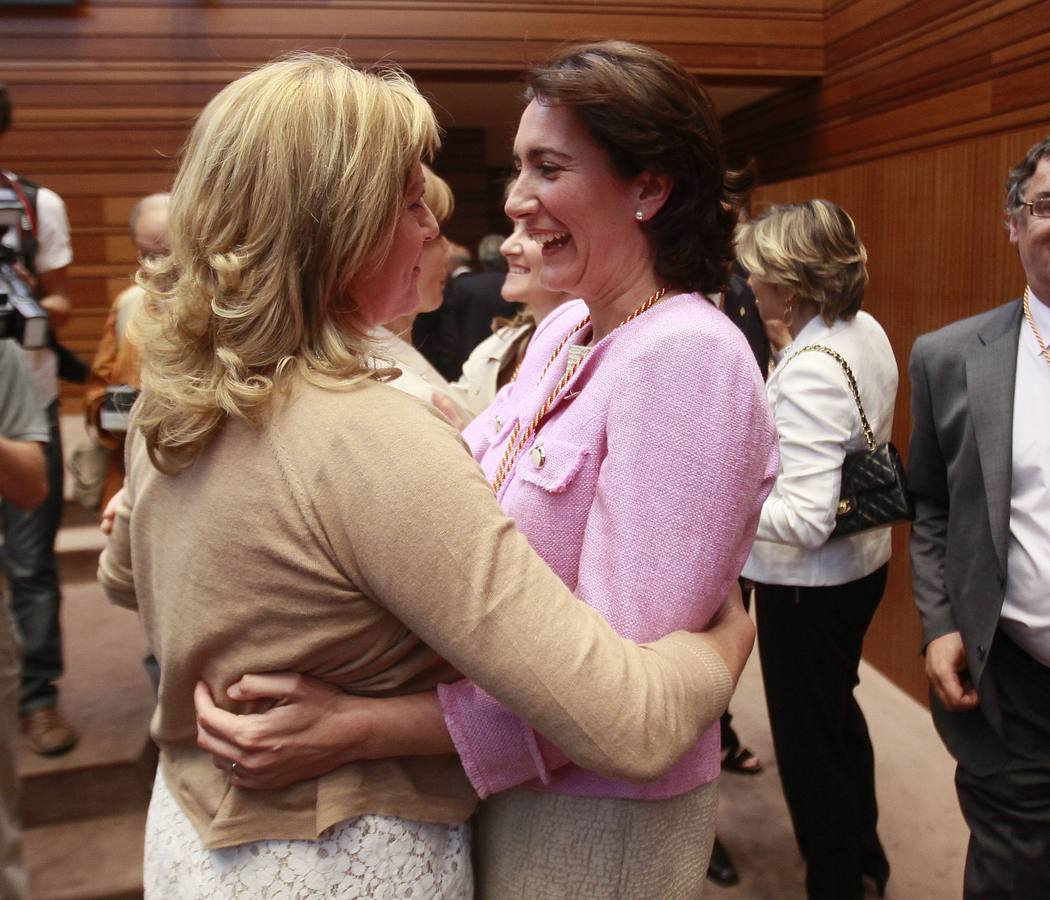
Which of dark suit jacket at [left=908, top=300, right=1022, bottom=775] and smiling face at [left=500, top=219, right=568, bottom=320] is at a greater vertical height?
smiling face at [left=500, top=219, right=568, bottom=320]

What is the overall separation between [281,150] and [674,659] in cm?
65

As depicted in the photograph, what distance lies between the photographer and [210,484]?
3.17 feet

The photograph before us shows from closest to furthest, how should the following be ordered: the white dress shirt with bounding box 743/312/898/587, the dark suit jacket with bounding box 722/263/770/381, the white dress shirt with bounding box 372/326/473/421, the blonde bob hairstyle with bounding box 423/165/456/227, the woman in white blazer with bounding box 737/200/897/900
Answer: the white dress shirt with bounding box 372/326/473/421, the white dress shirt with bounding box 743/312/898/587, the woman in white blazer with bounding box 737/200/897/900, the blonde bob hairstyle with bounding box 423/165/456/227, the dark suit jacket with bounding box 722/263/770/381

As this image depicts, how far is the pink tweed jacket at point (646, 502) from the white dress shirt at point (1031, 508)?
900mm

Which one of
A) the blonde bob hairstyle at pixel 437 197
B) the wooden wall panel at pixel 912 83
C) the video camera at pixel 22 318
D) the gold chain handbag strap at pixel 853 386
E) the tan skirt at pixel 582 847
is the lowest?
the tan skirt at pixel 582 847

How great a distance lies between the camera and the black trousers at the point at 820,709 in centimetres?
253

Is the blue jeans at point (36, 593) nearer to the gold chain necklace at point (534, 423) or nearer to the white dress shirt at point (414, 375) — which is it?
the white dress shirt at point (414, 375)

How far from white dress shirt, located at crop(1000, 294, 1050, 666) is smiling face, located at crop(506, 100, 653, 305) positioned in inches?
38.0

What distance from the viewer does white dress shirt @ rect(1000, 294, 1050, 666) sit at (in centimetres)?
176

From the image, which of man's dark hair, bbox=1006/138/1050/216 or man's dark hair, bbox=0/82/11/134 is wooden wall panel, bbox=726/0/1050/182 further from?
man's dark hair, bbox=0/82/11/134

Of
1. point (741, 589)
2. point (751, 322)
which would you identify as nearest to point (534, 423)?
point (741, 589)

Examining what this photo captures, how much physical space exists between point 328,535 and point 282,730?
214mm

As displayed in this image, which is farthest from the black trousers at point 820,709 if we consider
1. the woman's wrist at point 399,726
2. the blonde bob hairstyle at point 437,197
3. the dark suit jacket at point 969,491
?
the woman's wrist at point 399,726

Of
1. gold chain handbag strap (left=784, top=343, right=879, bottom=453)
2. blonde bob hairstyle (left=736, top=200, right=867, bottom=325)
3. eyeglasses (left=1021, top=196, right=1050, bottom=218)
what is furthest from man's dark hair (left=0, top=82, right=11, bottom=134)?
eyeglasses (left=1021, top=196, right=1050, bottom=218)
